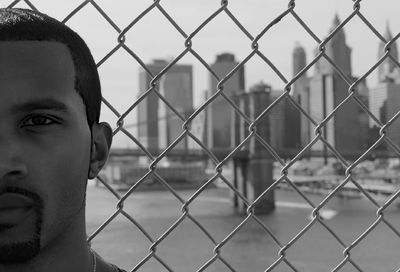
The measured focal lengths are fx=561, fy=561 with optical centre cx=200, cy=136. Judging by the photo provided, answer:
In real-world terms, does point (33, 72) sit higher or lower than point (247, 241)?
higher

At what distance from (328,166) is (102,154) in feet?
104

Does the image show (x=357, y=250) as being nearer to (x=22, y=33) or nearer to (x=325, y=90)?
(x=325, y=90)

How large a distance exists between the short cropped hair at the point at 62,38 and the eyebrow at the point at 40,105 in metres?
0.03

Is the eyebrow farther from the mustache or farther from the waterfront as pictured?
the waterfront

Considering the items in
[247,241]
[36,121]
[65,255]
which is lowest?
[247,241]

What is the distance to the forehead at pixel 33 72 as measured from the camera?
1.73ft

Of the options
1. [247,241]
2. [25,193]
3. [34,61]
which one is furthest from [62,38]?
[247,241]

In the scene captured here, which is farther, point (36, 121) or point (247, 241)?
A: point (247, 241)

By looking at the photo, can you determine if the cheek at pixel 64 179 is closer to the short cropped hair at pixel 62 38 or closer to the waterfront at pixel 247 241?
the short cropped hair at pixel 62 38

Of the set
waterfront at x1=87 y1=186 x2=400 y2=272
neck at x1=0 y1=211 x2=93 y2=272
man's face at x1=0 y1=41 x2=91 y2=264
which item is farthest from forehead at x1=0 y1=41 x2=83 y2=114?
waterfront at x1=87 y1=186 x2=400 y2=272

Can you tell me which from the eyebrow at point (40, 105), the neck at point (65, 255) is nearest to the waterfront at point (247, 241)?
the neck at point (65, 255)

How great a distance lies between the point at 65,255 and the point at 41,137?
0.13m

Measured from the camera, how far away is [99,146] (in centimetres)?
61

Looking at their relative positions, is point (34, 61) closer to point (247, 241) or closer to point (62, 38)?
point (62, 38)
